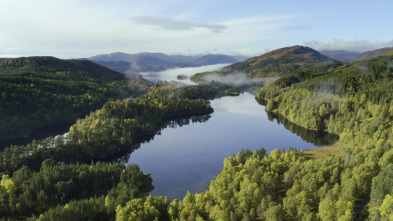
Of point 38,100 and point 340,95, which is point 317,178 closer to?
point 340,95

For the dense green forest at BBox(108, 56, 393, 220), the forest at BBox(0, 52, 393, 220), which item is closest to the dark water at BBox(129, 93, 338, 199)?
the forest at BBox(0, 52, 393, 220)

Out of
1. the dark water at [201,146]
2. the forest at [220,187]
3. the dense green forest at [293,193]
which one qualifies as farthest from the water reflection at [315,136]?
the dense green forest at [293,193]

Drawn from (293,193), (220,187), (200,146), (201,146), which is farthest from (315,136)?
(220,187)

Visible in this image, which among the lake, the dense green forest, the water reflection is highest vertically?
the dense green forest

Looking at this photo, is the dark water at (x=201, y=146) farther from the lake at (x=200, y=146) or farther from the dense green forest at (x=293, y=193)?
the dense green forest at (x=293, y=193)

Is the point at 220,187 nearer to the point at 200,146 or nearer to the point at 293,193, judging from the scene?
the point at 293,193

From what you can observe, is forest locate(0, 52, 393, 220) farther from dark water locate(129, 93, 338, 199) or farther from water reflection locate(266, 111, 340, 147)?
water reflection locate(266, 111, 340, 147)

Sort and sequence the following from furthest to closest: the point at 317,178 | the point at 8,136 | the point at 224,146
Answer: the point at 8,136
the point at 224,146
the point at 317,178

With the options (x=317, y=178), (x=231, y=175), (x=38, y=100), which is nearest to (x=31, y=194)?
(x=231, y=175)
